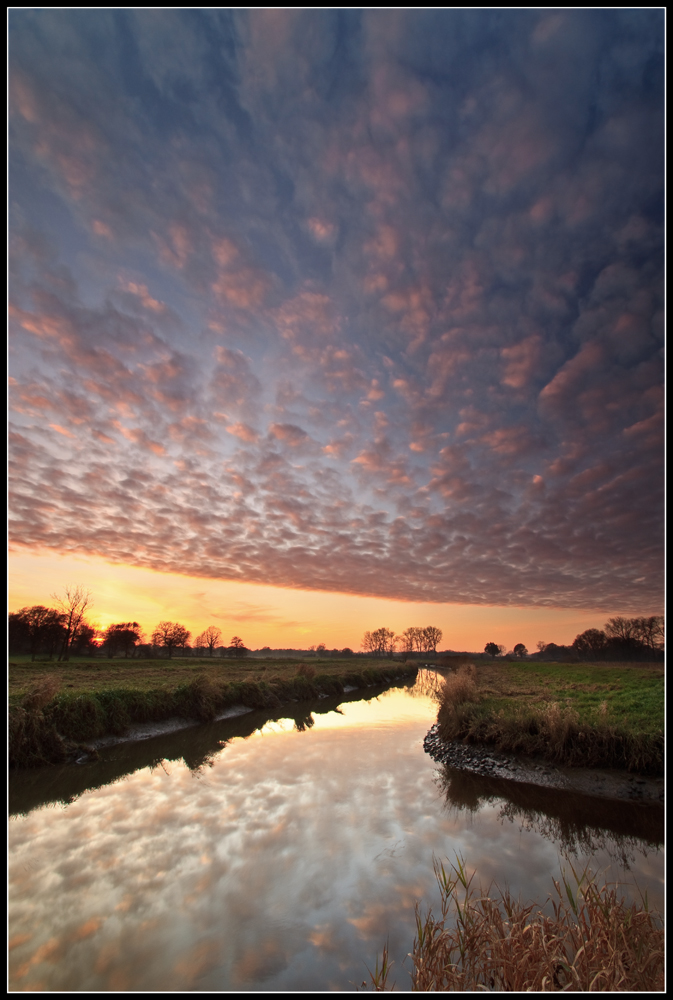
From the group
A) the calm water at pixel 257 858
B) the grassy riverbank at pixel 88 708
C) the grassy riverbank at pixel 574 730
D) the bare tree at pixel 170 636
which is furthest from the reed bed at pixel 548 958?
the bare tree at pixel 170 636

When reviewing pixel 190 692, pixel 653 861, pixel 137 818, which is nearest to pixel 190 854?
pixel 137 818

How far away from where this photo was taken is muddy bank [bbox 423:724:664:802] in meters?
12.2

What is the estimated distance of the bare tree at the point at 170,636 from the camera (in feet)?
301

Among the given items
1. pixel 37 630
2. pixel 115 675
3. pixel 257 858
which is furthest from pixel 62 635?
pixel 257 858

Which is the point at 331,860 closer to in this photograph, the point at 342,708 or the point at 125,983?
the point at 125,983

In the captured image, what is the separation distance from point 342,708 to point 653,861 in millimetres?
25652

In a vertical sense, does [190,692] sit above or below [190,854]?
below

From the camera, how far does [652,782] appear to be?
12.5 meters

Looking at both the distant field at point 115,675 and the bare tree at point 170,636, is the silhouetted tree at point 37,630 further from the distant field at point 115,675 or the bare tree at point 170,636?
the bare tree at point 170,636

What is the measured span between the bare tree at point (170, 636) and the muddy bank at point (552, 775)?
290 ft

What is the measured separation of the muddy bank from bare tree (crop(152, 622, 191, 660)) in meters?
88.5

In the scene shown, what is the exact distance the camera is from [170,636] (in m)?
93.1

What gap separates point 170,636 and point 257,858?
95.8 m

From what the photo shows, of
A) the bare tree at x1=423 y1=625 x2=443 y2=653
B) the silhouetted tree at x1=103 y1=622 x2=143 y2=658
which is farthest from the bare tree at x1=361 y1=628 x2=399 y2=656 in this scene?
the silhouetted tree at x1=103 y1=622 x2=143 y2=658
